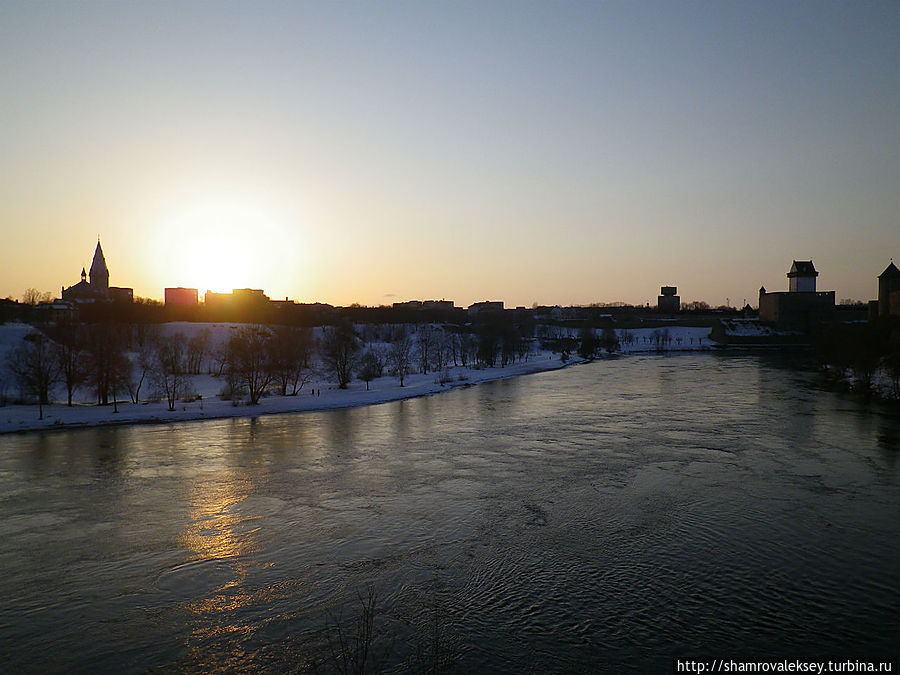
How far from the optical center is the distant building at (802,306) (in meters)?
64.9

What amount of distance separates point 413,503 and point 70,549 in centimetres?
486

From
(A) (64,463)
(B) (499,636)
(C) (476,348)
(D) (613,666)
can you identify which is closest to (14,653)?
(B) (499,636)

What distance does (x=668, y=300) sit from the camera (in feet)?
330

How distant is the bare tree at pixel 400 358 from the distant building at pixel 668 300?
210ft

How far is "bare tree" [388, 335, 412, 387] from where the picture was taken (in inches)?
1301

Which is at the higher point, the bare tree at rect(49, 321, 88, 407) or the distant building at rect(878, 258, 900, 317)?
the distant building at rect(878, 258, 900, 317)

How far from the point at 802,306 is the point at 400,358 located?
53.0 metres

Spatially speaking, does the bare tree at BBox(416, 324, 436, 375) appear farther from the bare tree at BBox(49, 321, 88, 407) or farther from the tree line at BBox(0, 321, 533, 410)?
the bare tree at BBox(49, 321, 88, 407)

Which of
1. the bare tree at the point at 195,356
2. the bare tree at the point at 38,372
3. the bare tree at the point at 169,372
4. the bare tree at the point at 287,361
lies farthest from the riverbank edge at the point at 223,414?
the bare tree at the point at 195,356

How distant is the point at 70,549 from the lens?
8039 mm

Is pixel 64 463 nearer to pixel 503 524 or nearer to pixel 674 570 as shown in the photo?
pixel 503 524

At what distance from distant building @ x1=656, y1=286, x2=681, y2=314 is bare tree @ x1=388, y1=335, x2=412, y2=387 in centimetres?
6393

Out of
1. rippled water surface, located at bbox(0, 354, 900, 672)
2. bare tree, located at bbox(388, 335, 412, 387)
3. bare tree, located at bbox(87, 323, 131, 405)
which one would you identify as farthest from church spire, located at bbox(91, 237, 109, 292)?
rippled water surface, located at bbox(0, 354, 900, 672)

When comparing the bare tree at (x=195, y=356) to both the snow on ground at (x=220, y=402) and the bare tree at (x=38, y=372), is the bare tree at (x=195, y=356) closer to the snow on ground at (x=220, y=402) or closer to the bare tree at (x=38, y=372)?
the snow on ground at (x=220, y=402)
